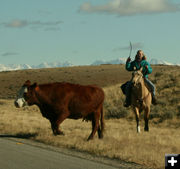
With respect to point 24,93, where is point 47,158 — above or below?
below

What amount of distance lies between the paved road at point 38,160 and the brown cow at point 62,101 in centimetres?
172

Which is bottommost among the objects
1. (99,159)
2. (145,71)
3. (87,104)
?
(99,159)

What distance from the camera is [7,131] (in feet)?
47.9

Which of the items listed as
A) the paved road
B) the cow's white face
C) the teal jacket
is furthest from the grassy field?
the teal jacket

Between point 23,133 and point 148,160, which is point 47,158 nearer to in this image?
point 148,160

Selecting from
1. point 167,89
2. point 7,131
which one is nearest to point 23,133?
point 7,131

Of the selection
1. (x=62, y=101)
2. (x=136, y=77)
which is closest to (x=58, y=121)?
(x=62, y=101)

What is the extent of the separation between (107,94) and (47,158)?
20.5 meters

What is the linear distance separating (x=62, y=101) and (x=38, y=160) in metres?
3.56

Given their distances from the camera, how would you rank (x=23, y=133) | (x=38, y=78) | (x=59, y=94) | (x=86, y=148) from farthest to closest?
(x=38, y=78) → (x=23, y=133) → (x=59, y=94) → (x=86, y=148)

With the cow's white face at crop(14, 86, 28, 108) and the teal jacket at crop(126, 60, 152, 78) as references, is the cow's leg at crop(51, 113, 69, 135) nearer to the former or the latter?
the cow's white face at crop(14, 86, 28, 108)

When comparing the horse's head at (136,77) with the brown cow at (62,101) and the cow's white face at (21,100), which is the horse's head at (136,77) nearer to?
the brown cow at (62,101)

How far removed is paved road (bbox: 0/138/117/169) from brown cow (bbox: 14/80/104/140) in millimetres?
1722

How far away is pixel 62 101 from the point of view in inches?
475
